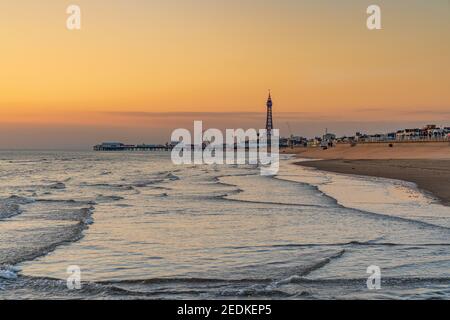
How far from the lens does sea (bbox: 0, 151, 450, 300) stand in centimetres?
909

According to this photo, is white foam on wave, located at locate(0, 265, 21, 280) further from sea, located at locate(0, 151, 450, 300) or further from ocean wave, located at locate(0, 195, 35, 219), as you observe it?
ocean wave, located at locate(0, 195, 35, 219)

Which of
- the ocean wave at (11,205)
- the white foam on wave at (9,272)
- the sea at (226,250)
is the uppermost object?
the white foam on wave at (9,272)

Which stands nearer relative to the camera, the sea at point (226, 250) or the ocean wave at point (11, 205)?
the sea at point (226, 250)

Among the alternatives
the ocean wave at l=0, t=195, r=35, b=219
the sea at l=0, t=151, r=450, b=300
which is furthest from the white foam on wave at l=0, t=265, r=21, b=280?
the ocean wave at l=0, t=195, r=35, b=219

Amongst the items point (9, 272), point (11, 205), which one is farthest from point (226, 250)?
point (11, 205)

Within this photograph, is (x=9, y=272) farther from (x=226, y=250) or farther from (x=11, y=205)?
(x=11, y=205)

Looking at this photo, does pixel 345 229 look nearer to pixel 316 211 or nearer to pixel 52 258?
pixel 316 211

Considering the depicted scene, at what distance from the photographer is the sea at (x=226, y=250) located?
29.8 feet

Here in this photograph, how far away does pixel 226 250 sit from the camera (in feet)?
41.1

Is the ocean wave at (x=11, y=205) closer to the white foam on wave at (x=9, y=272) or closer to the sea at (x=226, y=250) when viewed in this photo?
the sea at (x=226, y=250)

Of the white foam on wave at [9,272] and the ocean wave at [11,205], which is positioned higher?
the white foam on wave at [9,272]

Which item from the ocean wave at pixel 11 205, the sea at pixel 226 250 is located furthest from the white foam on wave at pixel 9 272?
the ocean wave at pixel 11 205

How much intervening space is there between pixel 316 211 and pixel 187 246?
8.06m

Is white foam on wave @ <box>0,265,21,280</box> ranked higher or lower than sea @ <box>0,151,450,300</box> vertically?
higher
